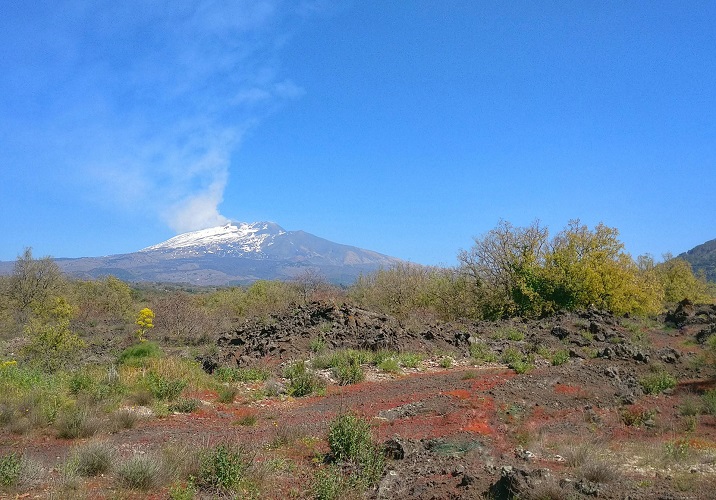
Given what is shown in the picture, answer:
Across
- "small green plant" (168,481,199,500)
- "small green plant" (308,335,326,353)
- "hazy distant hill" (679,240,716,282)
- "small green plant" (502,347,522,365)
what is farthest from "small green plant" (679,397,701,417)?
"hazy distant hill" (679,240,716,282)

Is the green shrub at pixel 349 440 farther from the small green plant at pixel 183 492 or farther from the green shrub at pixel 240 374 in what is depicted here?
the green shrub at pixel 240 374

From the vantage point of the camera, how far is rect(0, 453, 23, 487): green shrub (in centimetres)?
638

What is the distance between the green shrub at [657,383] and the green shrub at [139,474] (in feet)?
42.1

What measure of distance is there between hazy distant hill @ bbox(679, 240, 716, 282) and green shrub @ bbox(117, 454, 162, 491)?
157 meters

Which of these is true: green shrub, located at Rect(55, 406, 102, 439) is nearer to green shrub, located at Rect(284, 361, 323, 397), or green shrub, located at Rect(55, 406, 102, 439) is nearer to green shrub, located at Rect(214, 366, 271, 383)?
green shrub, located at Rect(284, 361, 323, 397)

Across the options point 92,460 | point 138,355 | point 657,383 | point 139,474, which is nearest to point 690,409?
point 657,383

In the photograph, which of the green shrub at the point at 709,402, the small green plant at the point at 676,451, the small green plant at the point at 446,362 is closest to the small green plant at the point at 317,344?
the small green plant at the point at 446,362

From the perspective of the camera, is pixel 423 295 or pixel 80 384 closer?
pixel 80 384

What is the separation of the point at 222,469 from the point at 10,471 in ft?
9.18

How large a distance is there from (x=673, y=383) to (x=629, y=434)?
5.72 metres

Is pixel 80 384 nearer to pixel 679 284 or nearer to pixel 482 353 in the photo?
pixel 482 353

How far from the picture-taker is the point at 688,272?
177 ft

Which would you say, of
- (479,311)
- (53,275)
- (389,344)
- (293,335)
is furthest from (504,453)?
(53,275)

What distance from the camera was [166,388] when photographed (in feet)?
40.8
